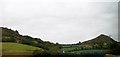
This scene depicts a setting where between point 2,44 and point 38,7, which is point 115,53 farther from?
Answer: point 2,44

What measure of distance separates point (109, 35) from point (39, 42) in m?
1.83

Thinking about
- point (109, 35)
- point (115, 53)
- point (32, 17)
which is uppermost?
→ point (32, 17)

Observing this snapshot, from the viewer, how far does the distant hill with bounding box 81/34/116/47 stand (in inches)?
257


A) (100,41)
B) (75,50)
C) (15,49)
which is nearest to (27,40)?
(15,49)

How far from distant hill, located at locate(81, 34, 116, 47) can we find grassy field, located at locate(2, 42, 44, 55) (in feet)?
4.70

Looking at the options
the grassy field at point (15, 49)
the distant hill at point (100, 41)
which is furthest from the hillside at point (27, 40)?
the distant hill at point (100, 41)

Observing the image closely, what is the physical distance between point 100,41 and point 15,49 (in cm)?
221

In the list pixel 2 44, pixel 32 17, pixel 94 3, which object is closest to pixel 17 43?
pixel 2 44

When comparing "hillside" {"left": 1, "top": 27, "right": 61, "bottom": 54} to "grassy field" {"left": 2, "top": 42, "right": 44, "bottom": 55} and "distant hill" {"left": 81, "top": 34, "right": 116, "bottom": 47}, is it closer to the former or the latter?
"grassy field" {"left": 2, "top": 42, "right": 44, "bottom": 55}

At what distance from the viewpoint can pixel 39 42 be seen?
6.48 meters

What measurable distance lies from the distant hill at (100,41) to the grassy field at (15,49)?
143 centimetres

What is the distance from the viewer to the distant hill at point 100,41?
652 centimetres

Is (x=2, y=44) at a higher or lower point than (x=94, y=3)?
lower

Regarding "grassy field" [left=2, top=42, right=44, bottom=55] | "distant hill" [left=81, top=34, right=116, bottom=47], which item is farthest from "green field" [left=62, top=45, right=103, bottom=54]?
"grassy field" [left=2, top=42, right=44, bottom=55]
